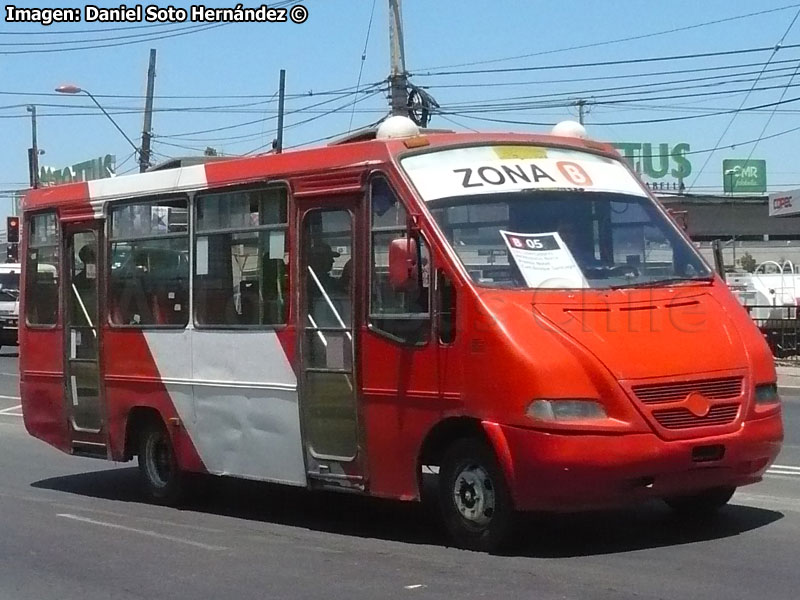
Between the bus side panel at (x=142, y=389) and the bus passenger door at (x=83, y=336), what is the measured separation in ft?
0.65

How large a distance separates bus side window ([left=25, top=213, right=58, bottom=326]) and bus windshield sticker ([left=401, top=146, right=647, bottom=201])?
501 cm

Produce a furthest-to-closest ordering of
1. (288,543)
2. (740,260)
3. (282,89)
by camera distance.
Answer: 1. (740,260)
2. (282,89)
3. (288,543)

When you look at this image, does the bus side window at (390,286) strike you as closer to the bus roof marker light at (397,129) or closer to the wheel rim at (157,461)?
the bus roof marker light at (397,129)

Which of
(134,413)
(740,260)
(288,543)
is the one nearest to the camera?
(288,543)

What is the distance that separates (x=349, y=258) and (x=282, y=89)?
30423 millimetres

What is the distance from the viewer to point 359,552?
900 cm

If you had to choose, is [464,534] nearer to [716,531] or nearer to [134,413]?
[716,531]

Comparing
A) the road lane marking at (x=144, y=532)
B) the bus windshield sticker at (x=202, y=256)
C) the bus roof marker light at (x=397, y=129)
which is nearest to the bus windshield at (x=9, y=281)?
the road lane marking at (x=144, y=532)

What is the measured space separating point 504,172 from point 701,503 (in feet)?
8.82

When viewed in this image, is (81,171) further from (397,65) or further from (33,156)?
(397,65)

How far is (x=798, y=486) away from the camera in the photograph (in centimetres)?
1110

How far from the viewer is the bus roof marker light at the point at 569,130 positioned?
10000 mm

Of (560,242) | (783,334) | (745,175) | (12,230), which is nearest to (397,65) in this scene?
(783,334)

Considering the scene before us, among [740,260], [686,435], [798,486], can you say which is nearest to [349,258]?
[686,435]
